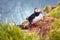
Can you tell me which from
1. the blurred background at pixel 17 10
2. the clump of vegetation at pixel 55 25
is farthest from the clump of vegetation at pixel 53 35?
the blurred background at pixel 17 10

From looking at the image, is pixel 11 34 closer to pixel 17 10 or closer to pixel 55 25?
pixel 55 25

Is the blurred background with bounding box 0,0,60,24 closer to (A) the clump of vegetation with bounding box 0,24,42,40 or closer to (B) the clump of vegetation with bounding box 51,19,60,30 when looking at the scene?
(B) the clump of vegetation with bounding box 51,19,60,30

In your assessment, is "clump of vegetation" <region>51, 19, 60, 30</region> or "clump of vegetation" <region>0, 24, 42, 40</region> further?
"clump of vegetation" <region>51, 19, 60, 30</region>

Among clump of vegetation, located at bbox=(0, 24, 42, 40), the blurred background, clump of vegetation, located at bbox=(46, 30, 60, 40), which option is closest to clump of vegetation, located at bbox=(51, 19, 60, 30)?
clump of vegetation, located at bbox=(46, 30, 60, 40)

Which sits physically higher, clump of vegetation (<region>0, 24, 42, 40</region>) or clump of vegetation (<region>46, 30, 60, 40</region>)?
clump of vegetation (<region>0, 24, 42, 40</region>)

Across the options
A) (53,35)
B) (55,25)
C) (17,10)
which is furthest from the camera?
(17,10)

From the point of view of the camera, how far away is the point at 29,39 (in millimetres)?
6965

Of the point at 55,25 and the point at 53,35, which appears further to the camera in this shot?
the point at 55,25

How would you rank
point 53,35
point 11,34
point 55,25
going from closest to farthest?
1. point 11,34
2. point 53,35
3. point 55,25

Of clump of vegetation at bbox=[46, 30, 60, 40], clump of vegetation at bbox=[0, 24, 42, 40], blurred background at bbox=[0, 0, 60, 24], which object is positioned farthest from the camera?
blurred background at bbox=[0, 0, 60, 24]

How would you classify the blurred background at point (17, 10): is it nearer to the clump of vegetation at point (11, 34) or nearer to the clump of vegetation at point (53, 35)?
the clump of vegetation at point (53, 35)

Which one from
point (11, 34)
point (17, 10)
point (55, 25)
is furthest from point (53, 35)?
point (17, 10)

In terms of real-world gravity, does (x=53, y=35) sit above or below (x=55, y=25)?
below

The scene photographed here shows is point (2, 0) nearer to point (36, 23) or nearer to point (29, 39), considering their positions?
point (36, 23)
